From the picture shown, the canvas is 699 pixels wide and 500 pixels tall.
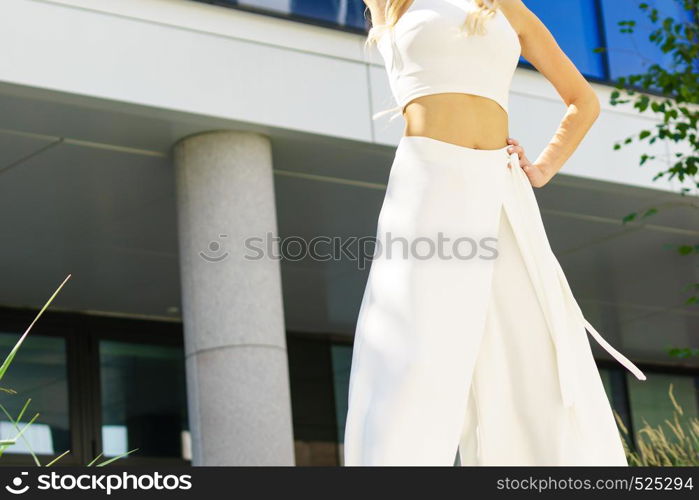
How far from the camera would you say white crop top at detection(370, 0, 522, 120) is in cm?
319

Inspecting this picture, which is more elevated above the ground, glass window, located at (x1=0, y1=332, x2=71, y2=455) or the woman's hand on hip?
glass window, located at (x1=0, y1=332, x2=71, y2=455)

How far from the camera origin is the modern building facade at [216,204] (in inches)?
283

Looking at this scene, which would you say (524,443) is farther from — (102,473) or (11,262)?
(11,262)

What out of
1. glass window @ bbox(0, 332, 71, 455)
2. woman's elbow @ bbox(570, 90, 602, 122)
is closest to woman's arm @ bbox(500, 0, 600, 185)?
woman's elbow @ bbox(570, 90, 602, 122)

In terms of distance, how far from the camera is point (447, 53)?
3207 millimetres

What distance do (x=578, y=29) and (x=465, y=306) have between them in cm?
678

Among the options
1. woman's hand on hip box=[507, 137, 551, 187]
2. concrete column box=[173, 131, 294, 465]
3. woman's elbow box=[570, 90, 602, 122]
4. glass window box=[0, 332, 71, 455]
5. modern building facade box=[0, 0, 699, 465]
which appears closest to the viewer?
woman's hand on hip box=[507, 137, 551, 187]

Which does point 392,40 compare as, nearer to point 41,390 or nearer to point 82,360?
point 41,390

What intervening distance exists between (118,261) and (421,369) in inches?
316

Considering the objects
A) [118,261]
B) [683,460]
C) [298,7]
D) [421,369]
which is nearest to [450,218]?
[421,369]

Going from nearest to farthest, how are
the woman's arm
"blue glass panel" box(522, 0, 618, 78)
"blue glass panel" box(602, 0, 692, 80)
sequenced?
the woman's arm < "blue glass panel" box(522, 0, 618, 78) < "blue glass panel" box(602, 0, 692, 80)

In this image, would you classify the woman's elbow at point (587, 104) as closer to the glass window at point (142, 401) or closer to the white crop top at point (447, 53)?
the white crop top at point (447, 53)

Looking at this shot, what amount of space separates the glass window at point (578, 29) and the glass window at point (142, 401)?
18.3 ft

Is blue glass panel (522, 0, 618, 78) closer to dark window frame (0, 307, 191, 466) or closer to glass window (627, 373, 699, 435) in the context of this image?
dark window frame (0, 307, 191, 466)
